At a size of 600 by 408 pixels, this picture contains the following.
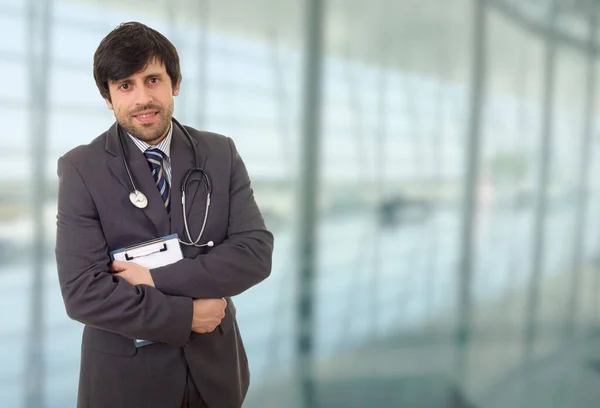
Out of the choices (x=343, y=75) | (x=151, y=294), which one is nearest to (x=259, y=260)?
(x=151, y=294)

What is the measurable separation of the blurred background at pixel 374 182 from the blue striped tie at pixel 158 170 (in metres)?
1.51

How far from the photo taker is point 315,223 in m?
3.79

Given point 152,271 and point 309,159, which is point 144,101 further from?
point 309,159

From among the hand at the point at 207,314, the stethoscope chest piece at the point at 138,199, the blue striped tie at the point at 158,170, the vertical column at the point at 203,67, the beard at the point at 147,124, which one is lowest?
the hand at the point at 207,314

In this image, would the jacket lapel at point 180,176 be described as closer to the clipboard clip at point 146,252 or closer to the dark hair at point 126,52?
the clipboard clip at point 146,252

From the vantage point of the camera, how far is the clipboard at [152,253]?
143 cm

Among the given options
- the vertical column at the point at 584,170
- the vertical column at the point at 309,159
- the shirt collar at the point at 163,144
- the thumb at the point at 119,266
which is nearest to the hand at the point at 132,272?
Answer: the thumb at the point at 119,266

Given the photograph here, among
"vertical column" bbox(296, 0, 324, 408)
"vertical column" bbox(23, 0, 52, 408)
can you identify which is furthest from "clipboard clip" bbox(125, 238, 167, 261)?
"vertical column" bbox(296, 0, 324, 408)

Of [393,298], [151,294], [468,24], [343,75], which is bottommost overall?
[393,298]

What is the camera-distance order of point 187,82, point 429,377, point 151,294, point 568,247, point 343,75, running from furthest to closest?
point 568,247 < point 343,75 < point 429,377 < point 187,82 < point 151,294

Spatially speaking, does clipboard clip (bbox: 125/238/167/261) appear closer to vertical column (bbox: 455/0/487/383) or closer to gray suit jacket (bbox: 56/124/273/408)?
gray suit jacket (bbox: 56/124/273/408)

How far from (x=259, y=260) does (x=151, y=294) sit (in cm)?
29

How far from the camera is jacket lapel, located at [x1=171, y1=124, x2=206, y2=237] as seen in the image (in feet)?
4.88

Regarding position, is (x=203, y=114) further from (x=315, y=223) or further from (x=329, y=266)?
(x=329, y=266)
